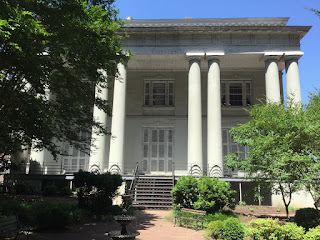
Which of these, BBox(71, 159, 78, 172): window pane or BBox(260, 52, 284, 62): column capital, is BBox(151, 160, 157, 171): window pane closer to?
BBox(71, 159, 78, 172): window pane

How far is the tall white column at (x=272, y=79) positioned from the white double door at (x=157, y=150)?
300 inches

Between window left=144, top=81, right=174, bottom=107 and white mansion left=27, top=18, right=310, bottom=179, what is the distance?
0.26ft

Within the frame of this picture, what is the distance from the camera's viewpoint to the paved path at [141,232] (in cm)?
877

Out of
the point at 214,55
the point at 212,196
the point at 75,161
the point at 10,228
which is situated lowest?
the point at 10,228

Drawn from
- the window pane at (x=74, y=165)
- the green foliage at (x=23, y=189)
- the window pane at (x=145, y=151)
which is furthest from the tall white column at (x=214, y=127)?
the green foliage at (x=23, y=189)

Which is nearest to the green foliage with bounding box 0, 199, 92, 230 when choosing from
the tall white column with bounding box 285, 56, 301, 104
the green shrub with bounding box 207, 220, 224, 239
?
the green shrub with bounding box 207, 220, 224, 239

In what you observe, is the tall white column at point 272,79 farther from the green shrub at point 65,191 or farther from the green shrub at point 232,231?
the green shrub at point 65,191

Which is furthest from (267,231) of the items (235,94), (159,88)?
(159,88)

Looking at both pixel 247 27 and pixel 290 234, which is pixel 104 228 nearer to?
pixel 290 234

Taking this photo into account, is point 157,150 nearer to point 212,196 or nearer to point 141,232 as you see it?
point 212,196

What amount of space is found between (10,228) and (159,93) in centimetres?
1581

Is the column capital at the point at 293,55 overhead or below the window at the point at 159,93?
overhead

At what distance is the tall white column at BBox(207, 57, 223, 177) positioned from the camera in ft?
55.1

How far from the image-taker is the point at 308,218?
948 centimetres
